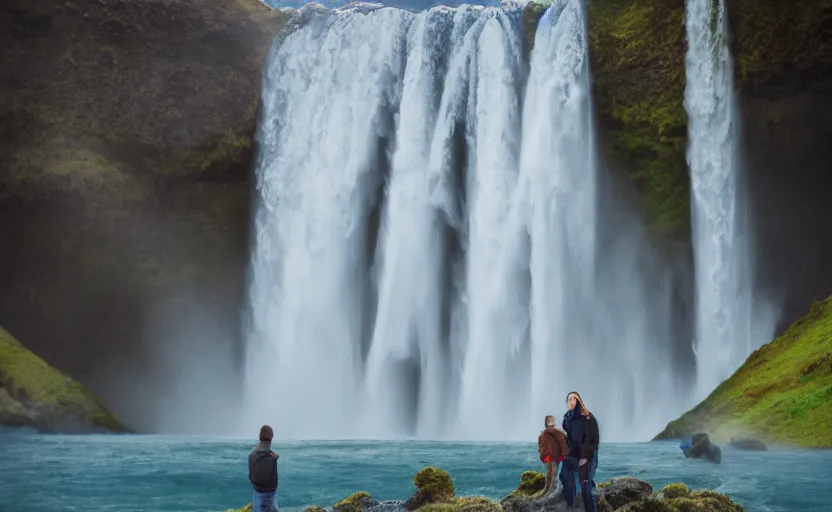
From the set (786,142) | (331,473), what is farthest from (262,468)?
(786,142)

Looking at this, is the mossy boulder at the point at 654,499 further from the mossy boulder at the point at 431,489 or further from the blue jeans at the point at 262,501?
the blue jeans at the point at 262,501

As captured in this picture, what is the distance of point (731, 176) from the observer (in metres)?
33.1

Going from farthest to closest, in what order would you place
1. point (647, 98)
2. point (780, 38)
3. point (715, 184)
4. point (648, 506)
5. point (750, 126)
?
1. point (647, 98)
2. point (750, 126)
3. point (715, 184)
4. point (780, 38)
5. point (648, 506)

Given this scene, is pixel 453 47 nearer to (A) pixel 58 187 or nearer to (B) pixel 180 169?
(B) pixel 180 169

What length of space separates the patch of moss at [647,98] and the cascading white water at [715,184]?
0.59 metres

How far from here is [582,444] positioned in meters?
10.6

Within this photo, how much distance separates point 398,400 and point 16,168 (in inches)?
737

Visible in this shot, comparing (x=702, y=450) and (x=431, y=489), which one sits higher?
(x=702, y=450)

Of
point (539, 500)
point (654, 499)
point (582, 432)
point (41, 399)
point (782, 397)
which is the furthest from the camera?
point (41, 399)

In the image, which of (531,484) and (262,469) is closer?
(262,469)

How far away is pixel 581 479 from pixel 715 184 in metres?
24.5

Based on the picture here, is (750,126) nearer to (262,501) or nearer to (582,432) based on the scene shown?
(582,432)

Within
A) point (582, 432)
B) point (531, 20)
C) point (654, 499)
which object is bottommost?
point (654, 499)

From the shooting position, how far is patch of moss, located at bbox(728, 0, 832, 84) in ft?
102
